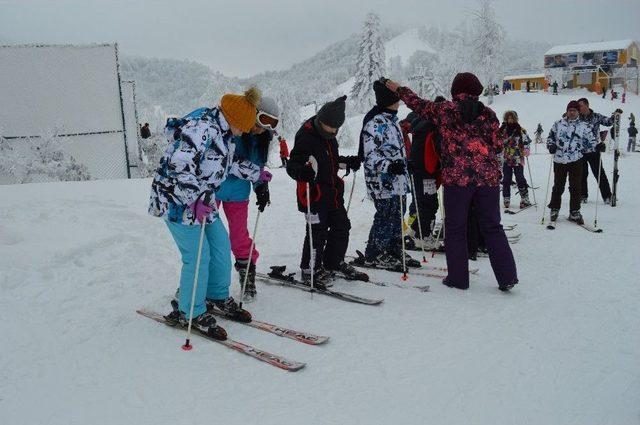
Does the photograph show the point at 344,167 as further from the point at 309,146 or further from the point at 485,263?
the point at 485,263

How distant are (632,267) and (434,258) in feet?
7.77

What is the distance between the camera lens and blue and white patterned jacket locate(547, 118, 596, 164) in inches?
→ 335

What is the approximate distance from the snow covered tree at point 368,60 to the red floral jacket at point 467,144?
4721 centimetres

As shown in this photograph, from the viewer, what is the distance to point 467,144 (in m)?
4.83

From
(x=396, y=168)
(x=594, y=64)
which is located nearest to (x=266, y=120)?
(x=396, y=168)

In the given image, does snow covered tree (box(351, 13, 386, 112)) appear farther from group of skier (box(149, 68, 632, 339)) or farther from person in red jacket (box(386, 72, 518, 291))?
person in red jacket (box(386, 72, 518, 291))

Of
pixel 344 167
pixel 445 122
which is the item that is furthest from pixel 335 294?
pixel 445 122

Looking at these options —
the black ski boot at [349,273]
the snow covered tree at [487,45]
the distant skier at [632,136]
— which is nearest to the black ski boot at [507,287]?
the black ski boot at [349,273]

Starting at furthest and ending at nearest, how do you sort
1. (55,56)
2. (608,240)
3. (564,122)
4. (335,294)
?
(55,56)
(564,122)
(608,240)
(335,294)

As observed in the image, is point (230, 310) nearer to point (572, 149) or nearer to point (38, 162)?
point (572, 149)

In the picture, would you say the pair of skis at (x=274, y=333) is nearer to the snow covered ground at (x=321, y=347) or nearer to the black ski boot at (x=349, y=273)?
the snow covered ground at (x=321, y=347)

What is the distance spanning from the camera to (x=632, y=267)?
5.69 metres

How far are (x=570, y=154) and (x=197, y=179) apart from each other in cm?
737

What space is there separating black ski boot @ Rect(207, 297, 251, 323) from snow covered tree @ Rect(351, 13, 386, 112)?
48.4 m
